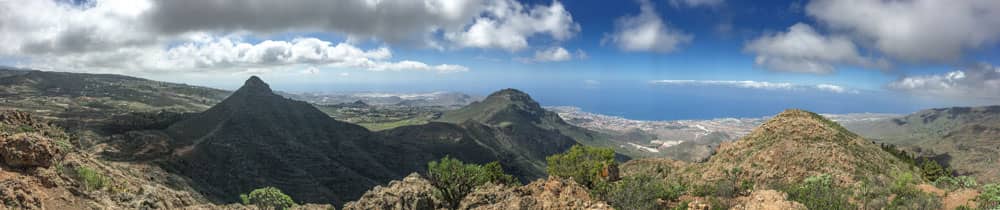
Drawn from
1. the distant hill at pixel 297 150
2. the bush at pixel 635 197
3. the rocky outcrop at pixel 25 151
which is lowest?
the distant hill at pixel 297 150

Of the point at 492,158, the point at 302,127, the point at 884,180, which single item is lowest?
the point at 492,158

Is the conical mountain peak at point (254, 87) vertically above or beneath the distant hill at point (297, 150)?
above

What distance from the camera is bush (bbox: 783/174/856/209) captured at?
31.6 metres

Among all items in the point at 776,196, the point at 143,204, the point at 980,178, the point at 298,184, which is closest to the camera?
the point at 776,196

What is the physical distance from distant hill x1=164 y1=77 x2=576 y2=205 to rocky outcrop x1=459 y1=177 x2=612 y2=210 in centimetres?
7036

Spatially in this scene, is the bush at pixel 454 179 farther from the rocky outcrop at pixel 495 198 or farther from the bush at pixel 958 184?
the bush at pixel 958 184

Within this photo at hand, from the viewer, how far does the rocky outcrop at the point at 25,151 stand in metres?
23.0

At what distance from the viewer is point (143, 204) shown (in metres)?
27.4

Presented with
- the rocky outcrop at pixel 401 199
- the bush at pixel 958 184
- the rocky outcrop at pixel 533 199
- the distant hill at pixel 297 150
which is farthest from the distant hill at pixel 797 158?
the distant hill at pixel 297 150

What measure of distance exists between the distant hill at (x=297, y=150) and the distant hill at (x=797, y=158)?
267 feet

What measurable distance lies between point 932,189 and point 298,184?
359ft

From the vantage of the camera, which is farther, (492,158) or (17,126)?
(492,158)

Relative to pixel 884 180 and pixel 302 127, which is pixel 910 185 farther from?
pixel 302 127

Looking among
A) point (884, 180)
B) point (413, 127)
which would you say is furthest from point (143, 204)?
point (413, 127)
